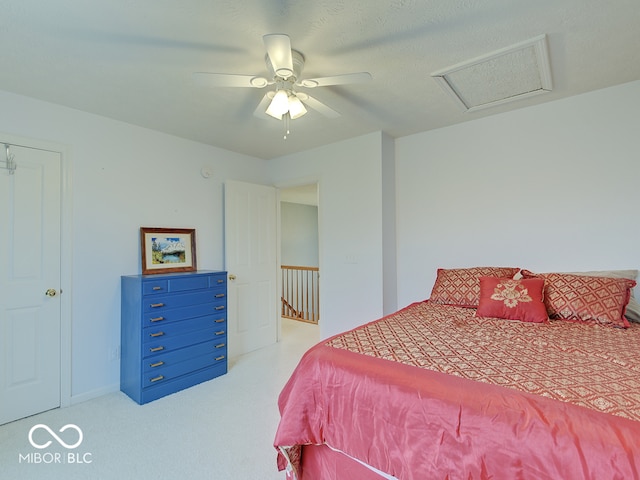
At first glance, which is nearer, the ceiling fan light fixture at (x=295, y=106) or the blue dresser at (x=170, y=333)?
the ceiling fan light fixture at (x=295, y=106)

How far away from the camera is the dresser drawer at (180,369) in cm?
252

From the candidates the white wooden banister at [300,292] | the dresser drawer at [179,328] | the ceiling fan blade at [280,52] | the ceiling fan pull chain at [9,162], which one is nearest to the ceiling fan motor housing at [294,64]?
the ceiling fan blade at [280,52]

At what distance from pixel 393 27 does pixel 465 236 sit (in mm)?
2015

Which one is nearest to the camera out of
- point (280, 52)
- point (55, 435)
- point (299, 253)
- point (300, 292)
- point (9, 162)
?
point (280, 52)

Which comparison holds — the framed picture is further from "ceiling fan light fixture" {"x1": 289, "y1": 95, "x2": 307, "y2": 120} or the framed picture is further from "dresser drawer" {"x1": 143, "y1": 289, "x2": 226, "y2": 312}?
"ceiling fan light fixture" {"x1": 289, "y1": 95, "x2": 307, "y2": 120}

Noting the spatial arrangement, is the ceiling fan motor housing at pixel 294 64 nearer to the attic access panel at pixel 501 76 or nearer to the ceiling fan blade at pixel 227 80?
the ceiling fan blade at pixel 227 80

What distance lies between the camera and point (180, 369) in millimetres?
2723

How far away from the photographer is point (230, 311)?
3596mm

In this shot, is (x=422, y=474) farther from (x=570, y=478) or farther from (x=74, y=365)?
(x=74, y=365)

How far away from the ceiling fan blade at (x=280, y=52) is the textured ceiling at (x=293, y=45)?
8.1 inches

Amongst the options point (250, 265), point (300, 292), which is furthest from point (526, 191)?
point (300, 292)

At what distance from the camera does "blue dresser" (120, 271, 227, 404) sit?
99.7 inches

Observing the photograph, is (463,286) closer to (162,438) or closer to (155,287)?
(162,438)

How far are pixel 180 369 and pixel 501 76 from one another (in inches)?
135
